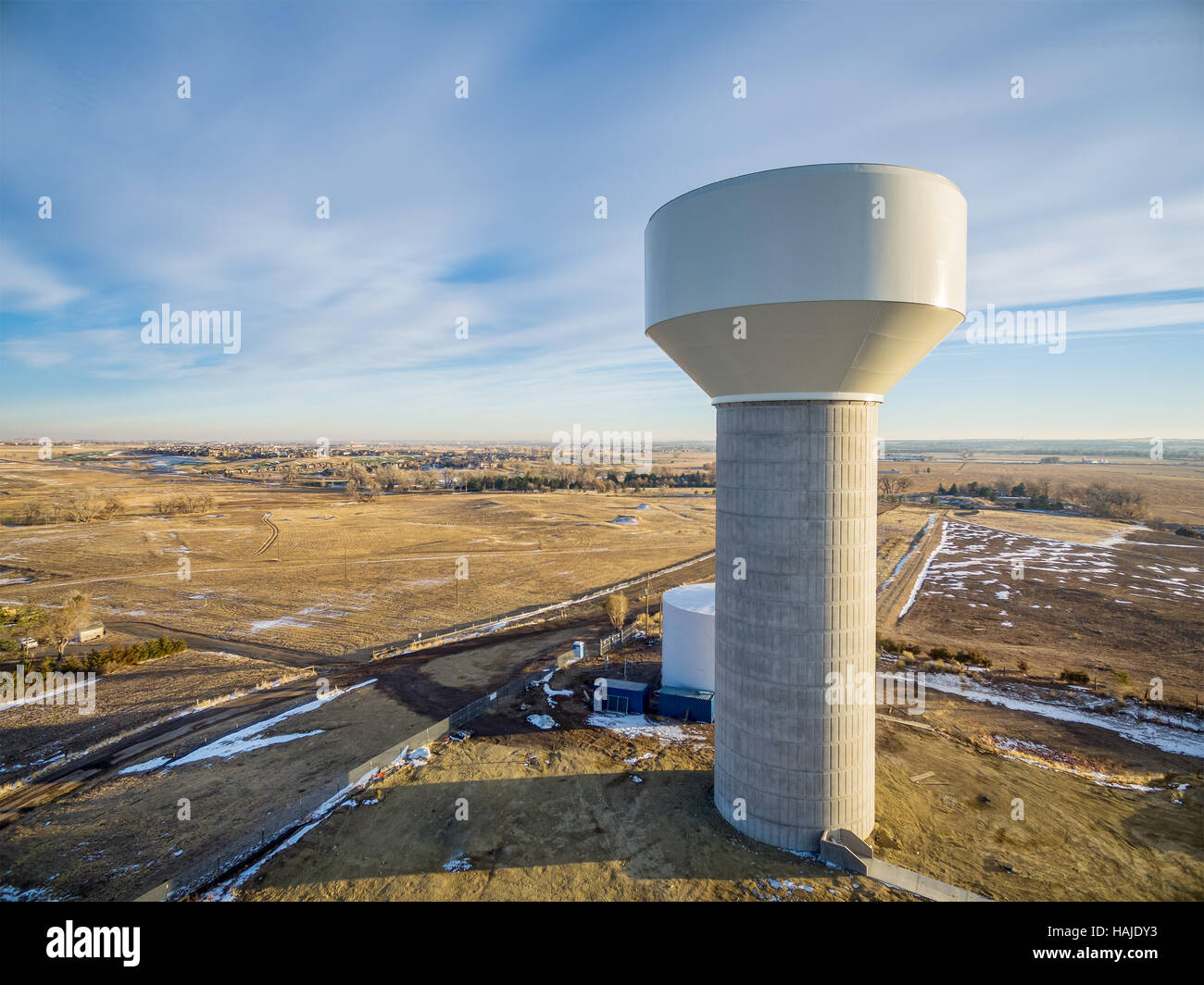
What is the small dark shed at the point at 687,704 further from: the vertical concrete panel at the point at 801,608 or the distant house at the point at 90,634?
the distant house at the point at 90,634

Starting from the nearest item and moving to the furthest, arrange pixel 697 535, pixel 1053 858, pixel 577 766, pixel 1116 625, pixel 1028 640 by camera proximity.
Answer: pixel 1053 858 < pixel 577 766 < pixel 1028 640 < pixel 1116 625 < pixel 697 535

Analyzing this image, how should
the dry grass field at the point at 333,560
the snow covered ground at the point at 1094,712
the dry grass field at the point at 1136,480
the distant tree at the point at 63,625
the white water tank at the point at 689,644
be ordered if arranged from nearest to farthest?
the snow covered ground at the point at 1094,712
the white water tank at the point at 689,644
the distant tree at the point at 63,625
the dry grass field at the point at 333,560
the dry grass field at the point at 1136,480

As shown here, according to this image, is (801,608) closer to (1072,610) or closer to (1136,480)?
(1072,610)

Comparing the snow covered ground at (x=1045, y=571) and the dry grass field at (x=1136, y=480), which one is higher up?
the dry grass field at (x=1136, y=480)

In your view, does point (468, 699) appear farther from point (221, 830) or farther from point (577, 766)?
point (221, 830)

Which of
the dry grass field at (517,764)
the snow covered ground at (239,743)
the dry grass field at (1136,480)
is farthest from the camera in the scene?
the dry grass field at (1136,480)

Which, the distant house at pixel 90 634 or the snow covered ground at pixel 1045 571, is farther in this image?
the snow covered ground at pixel 1045 571

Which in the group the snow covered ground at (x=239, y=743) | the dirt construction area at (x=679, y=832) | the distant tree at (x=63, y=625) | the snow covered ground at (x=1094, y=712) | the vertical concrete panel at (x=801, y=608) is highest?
the vertical concrete panel at (x=801, y=608)

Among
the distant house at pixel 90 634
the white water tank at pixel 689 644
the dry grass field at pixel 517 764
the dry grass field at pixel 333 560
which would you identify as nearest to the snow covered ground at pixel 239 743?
the dry grass field at pixel 517 764
